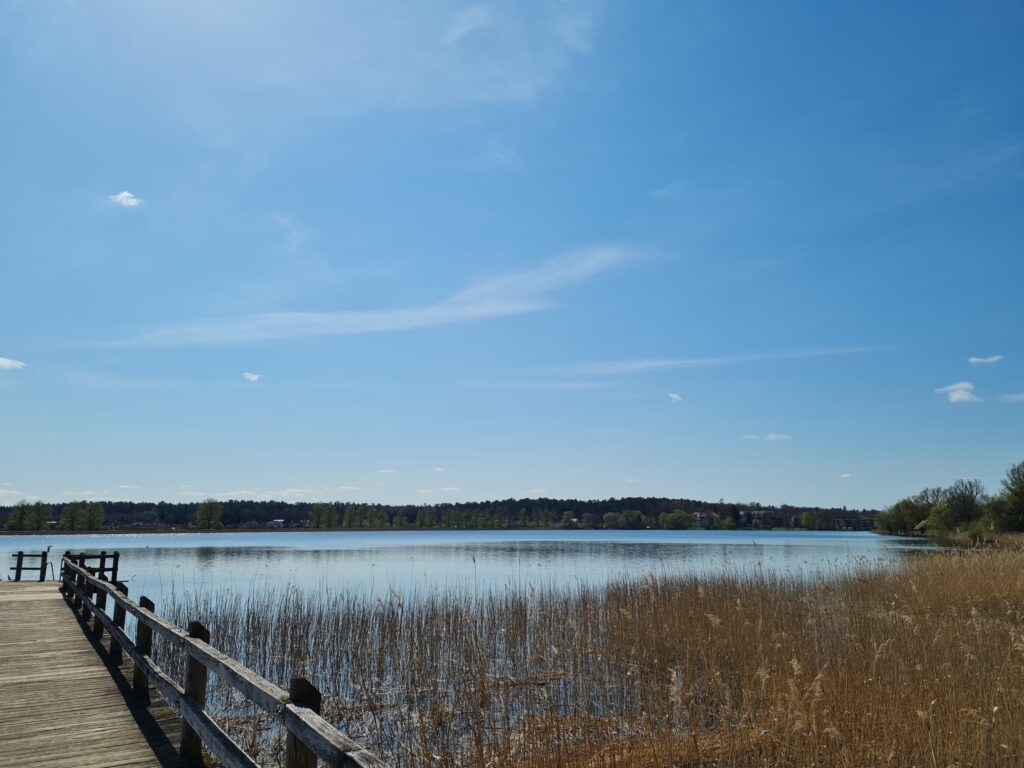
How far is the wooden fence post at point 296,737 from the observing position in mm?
3466

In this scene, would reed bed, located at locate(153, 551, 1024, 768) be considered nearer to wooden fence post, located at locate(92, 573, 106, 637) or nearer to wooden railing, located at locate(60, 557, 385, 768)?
wooden fence post, located at locate(92, 573, 106, 637)

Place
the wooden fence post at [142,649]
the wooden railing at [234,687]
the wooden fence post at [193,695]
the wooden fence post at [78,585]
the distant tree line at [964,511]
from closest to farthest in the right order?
the wooden railing at [234,687]
the wooden fence post at [193,695]
the wooden fence post at [142,649]
the wooden fence post at [78,585]
the distant tree line at [964,511]

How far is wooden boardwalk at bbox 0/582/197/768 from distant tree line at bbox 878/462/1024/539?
2614 centimetres

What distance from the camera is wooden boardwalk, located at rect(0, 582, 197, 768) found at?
5164 mm

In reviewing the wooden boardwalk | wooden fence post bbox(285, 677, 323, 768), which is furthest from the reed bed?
wooden fence post bbox(285, 677, 323, 768)

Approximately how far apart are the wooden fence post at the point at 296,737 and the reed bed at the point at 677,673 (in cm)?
303

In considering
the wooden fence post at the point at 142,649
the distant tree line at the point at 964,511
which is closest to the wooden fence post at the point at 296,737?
the wooden fence post at the point at 142,649

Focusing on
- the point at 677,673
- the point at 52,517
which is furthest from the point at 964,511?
the point at 52,517

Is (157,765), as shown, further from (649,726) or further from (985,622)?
(985,622)

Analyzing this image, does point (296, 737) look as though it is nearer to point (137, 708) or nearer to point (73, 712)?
point (137, 708)

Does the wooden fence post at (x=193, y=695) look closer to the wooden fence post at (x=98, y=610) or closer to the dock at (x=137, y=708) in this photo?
the dock at (x=137, y=708)

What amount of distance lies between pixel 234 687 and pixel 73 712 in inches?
118

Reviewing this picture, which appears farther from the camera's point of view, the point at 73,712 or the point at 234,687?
the point at 73,712

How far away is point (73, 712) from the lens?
6324 mm
